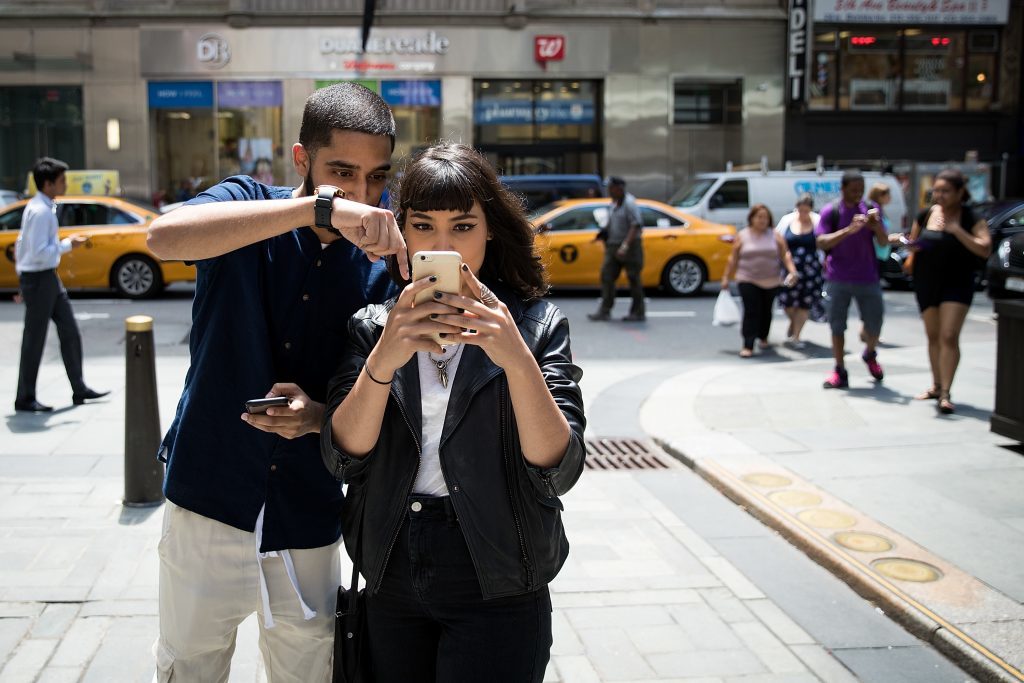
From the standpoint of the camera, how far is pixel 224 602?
2572mm

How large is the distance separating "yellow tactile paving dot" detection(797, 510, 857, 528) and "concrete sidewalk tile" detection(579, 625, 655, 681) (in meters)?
1.70

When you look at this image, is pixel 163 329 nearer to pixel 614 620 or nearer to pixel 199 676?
pixel 614 620

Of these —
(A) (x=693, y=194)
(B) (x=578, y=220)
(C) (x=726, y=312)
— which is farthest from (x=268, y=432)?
(A) (x=693, y=194)

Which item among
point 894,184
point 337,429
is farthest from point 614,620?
point 894,184

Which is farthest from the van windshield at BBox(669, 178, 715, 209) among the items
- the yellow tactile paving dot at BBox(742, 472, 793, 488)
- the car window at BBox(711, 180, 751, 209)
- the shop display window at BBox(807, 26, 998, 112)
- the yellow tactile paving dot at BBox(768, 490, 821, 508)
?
the yellow tactile paving dot at BBox(768, 490, 821, 508)

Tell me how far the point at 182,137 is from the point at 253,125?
191 cm

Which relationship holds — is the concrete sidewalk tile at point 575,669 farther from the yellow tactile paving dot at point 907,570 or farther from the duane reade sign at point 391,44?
the duane reade sign at point 391,44

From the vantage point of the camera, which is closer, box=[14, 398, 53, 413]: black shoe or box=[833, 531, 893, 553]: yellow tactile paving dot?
box=[833, 531, 893, 553]: yellow tactile paving dot

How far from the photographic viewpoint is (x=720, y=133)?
2702 centimetres

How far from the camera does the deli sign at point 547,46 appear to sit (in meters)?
25.9

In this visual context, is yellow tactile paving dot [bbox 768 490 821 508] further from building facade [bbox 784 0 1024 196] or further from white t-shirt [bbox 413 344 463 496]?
building facade [bbox 784 0 1024 196]

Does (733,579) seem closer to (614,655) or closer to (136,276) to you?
(614,655)

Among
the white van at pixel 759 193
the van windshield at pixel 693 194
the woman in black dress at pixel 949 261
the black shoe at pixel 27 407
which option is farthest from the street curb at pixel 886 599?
the van windshield at pixel 693 194

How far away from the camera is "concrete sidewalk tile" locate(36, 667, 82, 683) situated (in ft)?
12.2
